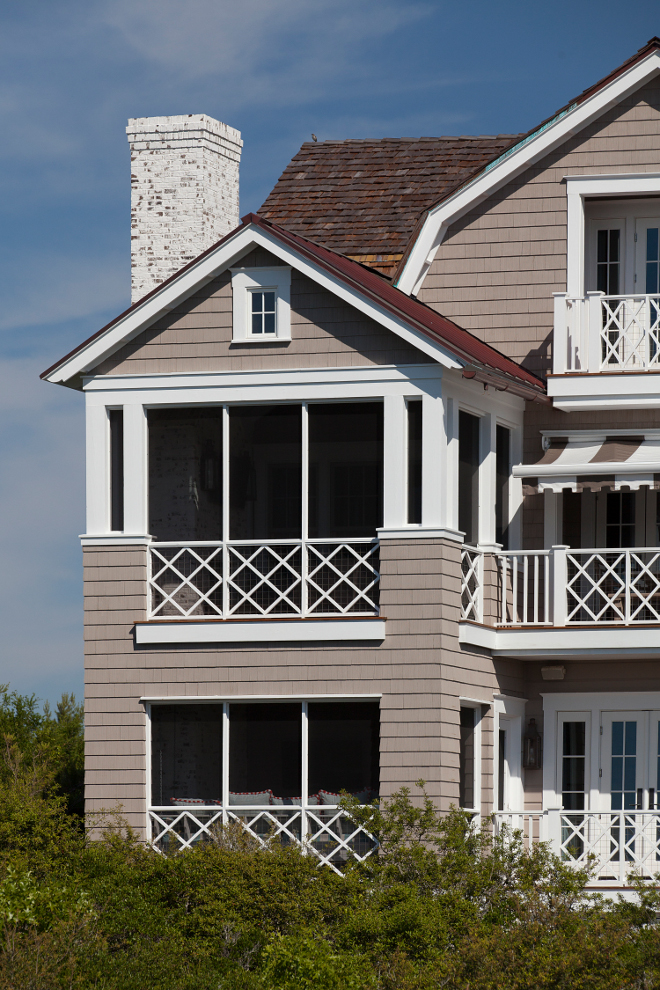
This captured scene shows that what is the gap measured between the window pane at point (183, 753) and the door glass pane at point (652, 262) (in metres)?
8.23

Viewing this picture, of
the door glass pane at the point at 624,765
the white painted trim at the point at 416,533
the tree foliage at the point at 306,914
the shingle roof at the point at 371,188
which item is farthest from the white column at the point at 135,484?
the door glass pane at the point at 624,765

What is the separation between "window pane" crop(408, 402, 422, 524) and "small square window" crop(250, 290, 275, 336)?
200 cm

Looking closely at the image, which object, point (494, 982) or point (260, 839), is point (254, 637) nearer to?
point (260, 839)

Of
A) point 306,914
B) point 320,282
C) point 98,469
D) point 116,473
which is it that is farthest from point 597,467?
point 306,914

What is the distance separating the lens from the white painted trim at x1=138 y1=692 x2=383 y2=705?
58.6ft

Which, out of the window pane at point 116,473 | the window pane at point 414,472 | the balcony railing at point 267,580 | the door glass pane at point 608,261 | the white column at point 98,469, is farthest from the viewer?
the door glass pane at point 608,261

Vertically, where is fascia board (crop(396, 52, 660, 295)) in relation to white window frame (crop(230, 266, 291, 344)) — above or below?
above

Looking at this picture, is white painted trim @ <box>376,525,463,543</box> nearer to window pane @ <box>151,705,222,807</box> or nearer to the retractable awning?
the retractable awning

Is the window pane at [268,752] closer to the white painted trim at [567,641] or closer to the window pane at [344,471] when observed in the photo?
the window pane at [344,471]

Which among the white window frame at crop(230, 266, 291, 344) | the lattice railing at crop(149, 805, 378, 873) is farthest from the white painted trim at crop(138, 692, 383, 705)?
the white window frame at crop(230, 266, 291, 344)

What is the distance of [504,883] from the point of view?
16.1 meters

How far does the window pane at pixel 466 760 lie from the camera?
1886 centimetres

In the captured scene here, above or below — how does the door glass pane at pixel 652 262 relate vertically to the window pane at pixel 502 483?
above

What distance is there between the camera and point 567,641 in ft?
62.3
